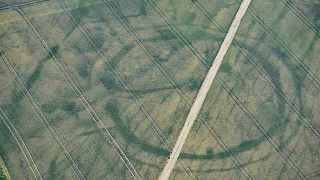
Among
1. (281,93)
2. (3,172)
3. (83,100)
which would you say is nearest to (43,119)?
(83,100)

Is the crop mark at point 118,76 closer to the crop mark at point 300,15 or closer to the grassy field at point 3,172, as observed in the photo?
the grassy field at point 3,172

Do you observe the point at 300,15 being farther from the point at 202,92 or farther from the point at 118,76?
the point at 118,76

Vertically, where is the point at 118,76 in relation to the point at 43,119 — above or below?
above

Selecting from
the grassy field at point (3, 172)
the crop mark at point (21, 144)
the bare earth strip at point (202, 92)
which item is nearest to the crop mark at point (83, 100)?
the bare earth strip at point (202, 92)

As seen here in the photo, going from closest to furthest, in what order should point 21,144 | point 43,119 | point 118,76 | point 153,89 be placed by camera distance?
1. point 21,144
2. point 43,119
3. point 153,89
4. point 118,76

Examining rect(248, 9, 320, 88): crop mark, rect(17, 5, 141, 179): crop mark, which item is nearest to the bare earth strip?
rect(248, 9, 320, 88): crop mark

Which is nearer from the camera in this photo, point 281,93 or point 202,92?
point 202,92
